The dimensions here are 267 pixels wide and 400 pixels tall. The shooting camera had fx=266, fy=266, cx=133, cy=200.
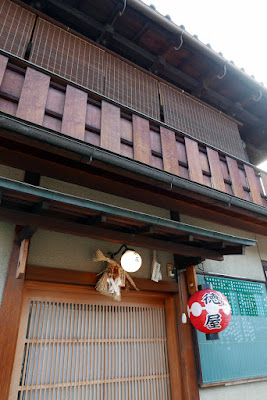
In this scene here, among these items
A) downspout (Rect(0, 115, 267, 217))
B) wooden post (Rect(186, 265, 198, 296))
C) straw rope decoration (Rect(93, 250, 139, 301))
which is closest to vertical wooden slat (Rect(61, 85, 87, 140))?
downspout (Rect(0, 115, 267, 217))

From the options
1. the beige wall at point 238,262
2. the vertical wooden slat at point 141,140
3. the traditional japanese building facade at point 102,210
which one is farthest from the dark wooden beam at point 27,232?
the beige wall at point 238,262

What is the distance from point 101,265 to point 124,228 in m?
1.04

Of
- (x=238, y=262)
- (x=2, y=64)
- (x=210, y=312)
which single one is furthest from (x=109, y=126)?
(x=238, y=262)

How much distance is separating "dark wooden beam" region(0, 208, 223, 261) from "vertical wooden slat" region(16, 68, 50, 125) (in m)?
1.58

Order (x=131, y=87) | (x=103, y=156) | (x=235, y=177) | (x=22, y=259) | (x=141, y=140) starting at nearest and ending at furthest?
(x=22, y=259) → (x=103, y=156) → (x=141, y=140) → (x=131, y=87) → (x=235, y=177)

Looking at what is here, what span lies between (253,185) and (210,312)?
3.98 m

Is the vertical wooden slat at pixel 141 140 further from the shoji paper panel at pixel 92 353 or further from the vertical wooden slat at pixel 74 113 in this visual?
the shoji paper panel at pixel 92 353

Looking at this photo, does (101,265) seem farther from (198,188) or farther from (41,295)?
(198,188)

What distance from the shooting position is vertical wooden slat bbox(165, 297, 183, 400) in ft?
17.5

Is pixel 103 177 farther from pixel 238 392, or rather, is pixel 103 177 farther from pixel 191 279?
pixel 238 392

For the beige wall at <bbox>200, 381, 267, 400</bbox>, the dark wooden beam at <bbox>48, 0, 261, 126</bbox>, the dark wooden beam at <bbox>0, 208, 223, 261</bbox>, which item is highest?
the dark wooden beam at <bbox>48, 0, 261, 126</bbox>

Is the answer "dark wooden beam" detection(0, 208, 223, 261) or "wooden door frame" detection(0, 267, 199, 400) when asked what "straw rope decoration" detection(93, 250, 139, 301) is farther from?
"dark wooden beam" detection(0, 208, 223, 261)

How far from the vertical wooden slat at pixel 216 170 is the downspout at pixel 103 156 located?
0.39 metres

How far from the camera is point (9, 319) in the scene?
157 inches
